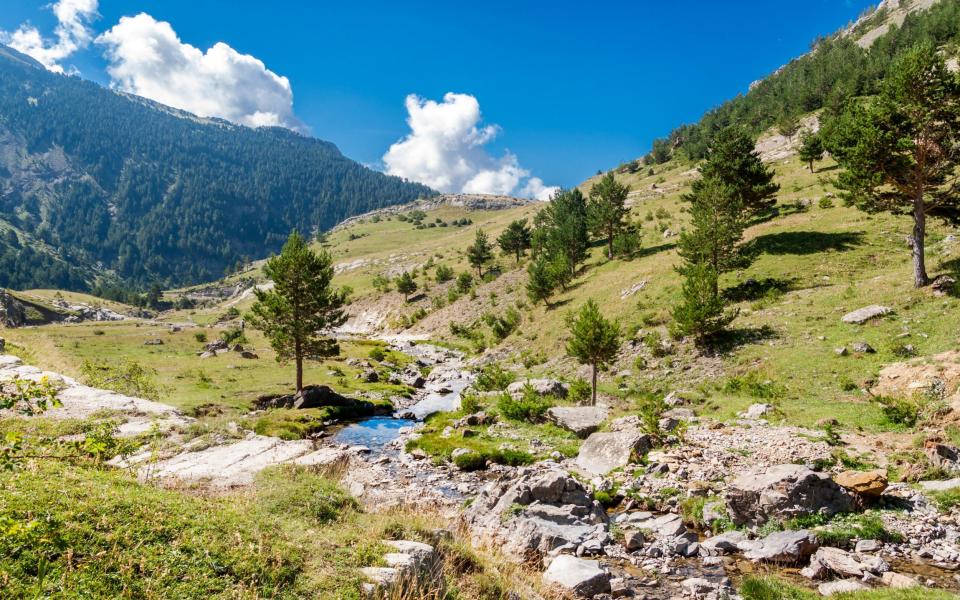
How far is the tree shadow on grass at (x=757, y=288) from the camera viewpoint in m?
40.5

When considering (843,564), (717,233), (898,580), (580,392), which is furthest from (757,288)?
(898,580)

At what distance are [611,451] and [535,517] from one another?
8489 millimetres

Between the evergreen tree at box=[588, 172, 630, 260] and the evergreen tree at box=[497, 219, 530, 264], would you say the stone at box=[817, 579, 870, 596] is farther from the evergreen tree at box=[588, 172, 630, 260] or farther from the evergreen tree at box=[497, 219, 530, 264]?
the evergreen tree at box=[497, 219, 530, 264]

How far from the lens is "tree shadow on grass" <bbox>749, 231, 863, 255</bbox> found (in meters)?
44.3

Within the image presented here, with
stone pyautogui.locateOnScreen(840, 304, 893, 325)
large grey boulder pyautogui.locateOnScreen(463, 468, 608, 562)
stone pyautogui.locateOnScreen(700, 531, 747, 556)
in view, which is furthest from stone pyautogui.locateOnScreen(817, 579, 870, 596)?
stone pyautogui.locateOnScreen(840, 304, 893, 325)

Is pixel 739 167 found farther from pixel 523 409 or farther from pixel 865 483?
pixel 865 483

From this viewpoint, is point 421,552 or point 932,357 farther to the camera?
point 932,357

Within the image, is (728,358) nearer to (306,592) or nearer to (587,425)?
(587,425)

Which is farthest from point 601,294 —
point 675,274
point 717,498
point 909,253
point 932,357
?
point 717,498

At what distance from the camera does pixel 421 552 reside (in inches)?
346

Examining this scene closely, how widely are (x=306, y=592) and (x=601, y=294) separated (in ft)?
181

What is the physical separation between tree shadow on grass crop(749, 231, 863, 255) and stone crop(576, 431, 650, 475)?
35679 millimetres

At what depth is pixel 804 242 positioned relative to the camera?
46.9 m

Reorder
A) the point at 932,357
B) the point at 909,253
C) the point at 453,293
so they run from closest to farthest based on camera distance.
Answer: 1. the point at 932,357
2. the point at 909,253
3. the point at 453,293
